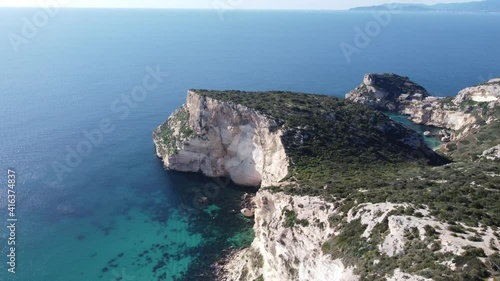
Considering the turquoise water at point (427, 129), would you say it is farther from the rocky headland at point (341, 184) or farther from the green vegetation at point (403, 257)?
the green vegetation at point (403, 257)

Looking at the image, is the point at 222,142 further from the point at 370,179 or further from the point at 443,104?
the point at 443,104

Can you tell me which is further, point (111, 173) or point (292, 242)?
point (111, 173)

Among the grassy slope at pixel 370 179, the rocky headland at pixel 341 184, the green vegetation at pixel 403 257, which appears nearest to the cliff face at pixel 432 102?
the rocky headland at pixel 341 184

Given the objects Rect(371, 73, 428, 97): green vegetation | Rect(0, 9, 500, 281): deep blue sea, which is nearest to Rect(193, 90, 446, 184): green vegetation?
Rect(0, 9, 500, 281): deep blue sea

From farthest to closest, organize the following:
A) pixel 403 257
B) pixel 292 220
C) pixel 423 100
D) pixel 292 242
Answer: pixel 423 100
pixel 292 220
pixel 292 242
pixel 403 257

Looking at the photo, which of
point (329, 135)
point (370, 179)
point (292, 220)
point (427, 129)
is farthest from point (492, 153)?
point (427, 129)

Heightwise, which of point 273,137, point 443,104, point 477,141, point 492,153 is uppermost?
point 443,104

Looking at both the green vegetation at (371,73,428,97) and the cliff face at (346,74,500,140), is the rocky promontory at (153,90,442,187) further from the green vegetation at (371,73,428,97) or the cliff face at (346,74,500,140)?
the green vegetation at (371,73,428,97)
